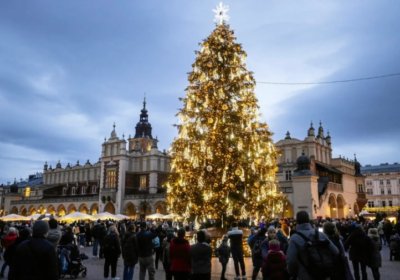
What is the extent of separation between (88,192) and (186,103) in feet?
169

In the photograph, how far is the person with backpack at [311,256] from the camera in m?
4.60

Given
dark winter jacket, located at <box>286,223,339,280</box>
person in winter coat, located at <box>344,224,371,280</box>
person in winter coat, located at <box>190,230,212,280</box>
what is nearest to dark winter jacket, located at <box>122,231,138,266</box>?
person in winter coat, located at <box>190,230,212,280</box>

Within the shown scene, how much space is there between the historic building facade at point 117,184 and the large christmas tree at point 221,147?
33.2 m

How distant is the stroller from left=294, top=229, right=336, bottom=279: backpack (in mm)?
8556

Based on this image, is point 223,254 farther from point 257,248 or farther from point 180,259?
point 180,259

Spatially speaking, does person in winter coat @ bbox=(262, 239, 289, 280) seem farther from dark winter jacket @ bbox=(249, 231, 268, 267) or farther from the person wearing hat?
dark winter jacket @ bbox=(249, 231, 268, 267)

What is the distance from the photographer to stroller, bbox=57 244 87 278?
1125cm

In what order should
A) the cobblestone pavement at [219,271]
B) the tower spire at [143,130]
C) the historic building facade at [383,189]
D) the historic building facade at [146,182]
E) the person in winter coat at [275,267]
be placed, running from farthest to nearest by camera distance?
the historic building facade at [383,189] → the tower spire at [143,130] → the historic building facade at [146,182] → the cobblestone pavement at [219,271] → the person in winter coat at [275,267]

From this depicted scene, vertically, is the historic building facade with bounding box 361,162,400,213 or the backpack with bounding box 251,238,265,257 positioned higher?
the historic building facade with bounding box 361,162,400,213

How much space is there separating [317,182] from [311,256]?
30.6 meters

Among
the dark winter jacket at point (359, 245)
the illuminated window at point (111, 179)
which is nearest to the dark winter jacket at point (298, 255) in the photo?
the dark winter jacket at point (359, 245)

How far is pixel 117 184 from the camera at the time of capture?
54938mm

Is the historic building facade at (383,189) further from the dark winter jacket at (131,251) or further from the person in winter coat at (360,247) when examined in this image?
the dark winter jacket at (131,251)

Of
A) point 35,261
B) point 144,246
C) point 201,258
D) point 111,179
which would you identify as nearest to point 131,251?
point 144,246
